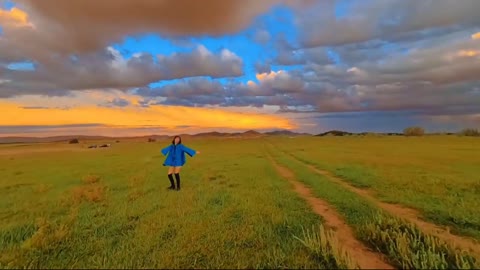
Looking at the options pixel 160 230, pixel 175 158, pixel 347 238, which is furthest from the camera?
pixel 175 158

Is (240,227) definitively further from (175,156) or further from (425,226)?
(175,156)

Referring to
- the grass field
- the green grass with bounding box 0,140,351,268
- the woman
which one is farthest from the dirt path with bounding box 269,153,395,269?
the woman

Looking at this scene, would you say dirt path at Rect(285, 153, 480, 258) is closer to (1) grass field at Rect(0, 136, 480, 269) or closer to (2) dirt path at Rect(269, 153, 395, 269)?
(1) grass field at Rect(0, 136, 480, 269)

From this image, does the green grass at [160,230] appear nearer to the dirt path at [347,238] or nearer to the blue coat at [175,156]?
the dirt path at [347,238]

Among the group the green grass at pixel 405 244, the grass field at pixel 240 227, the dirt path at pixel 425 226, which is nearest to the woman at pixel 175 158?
the grass field at pixel 240 227

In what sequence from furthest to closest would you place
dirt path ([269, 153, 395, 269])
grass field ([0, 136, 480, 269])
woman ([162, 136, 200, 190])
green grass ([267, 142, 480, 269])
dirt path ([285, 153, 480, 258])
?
woman ([162, 136, 200, 190]) → dirt path ([285, 153, 480, 258]) → grass field ([0, 136, 480, 269]) → dirt path ([269, 153, 395, 269]) → green grass ([267, 142, 480, 269])

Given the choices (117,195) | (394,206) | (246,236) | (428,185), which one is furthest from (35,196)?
(428,185)

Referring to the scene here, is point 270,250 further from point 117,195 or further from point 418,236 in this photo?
point 117,195

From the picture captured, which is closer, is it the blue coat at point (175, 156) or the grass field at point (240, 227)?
the grass field at point (240, 227)

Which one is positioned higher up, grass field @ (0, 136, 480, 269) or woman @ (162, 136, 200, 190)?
woman @ (162, 136, 200, 190)

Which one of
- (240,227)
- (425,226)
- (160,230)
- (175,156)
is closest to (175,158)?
(175,156)

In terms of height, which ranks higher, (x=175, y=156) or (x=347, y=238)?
(x=175, y=156)

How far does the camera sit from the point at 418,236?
7559 mm

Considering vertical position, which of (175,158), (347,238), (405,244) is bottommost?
(347,238)
